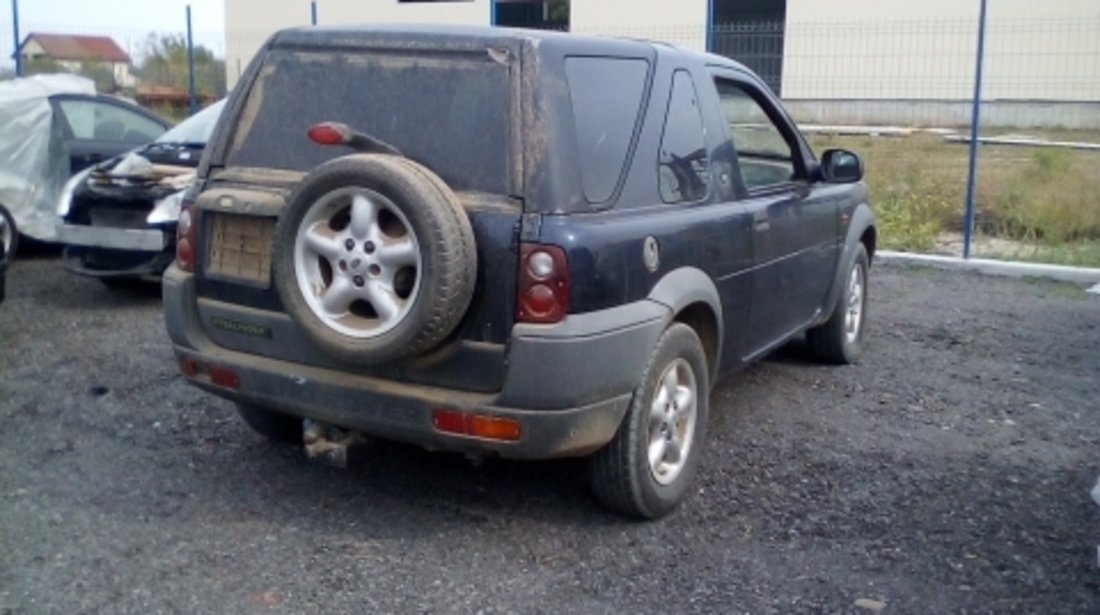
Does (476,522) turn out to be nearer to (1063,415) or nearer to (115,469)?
(115,469)

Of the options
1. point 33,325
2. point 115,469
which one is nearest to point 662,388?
point 115,469

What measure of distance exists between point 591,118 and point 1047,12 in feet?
80.1

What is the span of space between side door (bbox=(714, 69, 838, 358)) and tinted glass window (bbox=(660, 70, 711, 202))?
344 millimetres

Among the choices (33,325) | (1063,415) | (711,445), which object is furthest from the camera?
(33,325)

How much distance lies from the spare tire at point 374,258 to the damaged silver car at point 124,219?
4.23 meters

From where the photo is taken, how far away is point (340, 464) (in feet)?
14.9

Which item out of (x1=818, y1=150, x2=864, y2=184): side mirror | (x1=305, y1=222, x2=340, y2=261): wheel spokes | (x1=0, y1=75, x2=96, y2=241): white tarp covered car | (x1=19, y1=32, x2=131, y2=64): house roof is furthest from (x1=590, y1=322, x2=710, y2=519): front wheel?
(x1=19, y1=32, x2=131, y2=64): house roof

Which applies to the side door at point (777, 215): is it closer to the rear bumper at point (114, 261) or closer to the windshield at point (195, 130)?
the rear bumper at point (114, 261)

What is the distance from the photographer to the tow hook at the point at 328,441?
178 inches

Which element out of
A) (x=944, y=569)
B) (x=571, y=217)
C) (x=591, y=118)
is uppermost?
(x=591, y=118)

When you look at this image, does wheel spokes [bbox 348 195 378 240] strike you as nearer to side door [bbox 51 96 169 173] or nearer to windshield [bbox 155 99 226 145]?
windshield [bbox 155 99 226 145]

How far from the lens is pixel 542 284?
3.96 meters

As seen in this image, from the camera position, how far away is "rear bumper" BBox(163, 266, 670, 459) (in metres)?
3.98

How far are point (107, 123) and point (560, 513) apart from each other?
737 cm
